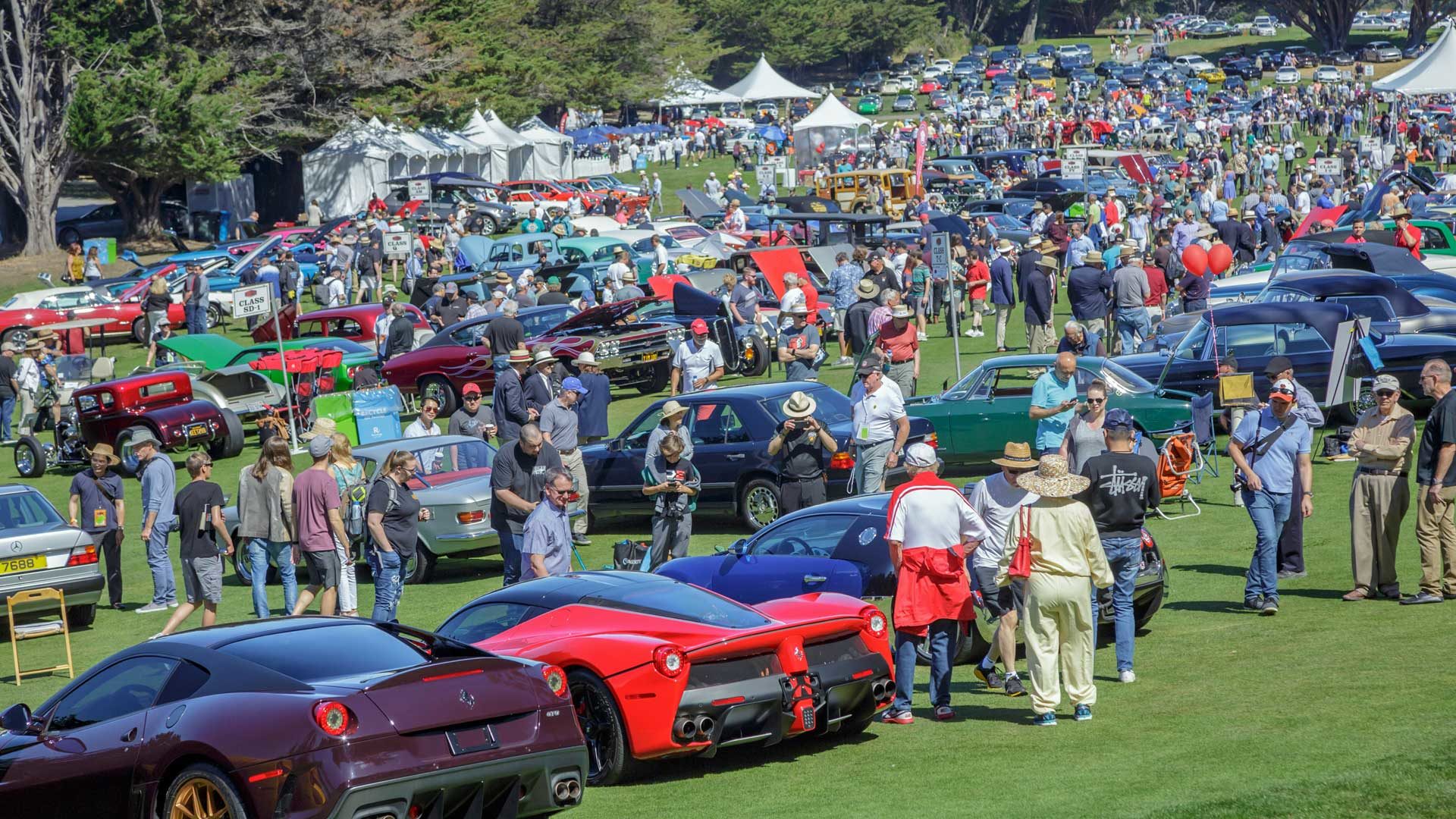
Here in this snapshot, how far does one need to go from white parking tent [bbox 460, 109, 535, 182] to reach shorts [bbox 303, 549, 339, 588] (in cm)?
4667

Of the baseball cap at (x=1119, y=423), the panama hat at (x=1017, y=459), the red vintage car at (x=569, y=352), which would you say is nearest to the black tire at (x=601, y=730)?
the panama hat at (x=1017, y=459)

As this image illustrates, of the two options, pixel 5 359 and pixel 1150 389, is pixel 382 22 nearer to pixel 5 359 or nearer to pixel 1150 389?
pixel 5 359

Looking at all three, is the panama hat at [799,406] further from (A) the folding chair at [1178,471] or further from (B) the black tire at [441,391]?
(B) the black tire at [441,391]

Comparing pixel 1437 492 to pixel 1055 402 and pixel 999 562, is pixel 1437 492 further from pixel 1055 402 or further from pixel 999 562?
pixel 1055 402

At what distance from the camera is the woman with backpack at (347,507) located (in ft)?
45.2

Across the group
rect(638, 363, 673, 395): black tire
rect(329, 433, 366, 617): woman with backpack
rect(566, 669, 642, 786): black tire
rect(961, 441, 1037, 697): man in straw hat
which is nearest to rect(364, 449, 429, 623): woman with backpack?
rect(329, 433, 366, 617): woman with backpack

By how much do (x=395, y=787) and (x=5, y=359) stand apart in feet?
76.6

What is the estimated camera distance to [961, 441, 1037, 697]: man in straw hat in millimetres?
10289

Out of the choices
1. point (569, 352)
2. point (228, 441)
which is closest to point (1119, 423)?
point (569, 352)

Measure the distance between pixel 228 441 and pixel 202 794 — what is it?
1803cm

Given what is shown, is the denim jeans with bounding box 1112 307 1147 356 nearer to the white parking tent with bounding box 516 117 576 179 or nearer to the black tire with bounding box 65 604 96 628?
the black tire with bounding box 65 604 96 628

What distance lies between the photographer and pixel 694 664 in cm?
868

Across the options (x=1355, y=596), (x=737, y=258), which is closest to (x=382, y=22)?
(x=737, y=258)

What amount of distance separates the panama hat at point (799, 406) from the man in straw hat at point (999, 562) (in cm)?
451
